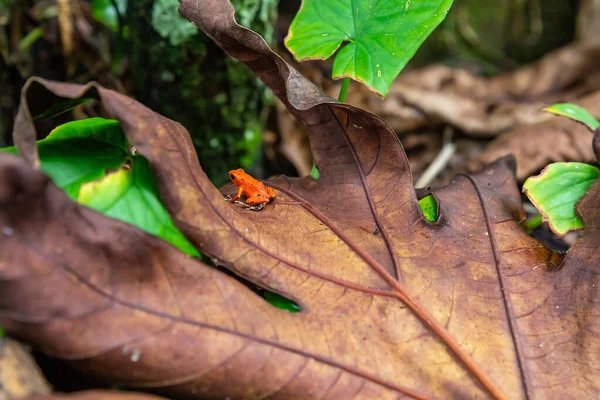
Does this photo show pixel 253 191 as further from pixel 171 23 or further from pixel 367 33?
pixel 171 23

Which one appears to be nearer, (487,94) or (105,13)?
(105,13)

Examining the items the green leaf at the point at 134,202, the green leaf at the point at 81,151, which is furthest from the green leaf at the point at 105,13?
the green leaf at the point at 134,202

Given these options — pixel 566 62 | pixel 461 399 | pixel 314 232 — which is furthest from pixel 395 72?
pixel 566 62

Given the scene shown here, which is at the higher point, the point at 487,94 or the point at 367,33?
the point at 367,33

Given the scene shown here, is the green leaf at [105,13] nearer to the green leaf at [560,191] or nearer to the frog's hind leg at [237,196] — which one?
the frog's hind leg at [237,196]

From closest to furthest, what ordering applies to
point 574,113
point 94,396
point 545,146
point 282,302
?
point 94,396 < point 282,302 < point 574,113 < point 545,146

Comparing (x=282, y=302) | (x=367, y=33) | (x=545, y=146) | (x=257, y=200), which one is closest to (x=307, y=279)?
(x=282, y=302)

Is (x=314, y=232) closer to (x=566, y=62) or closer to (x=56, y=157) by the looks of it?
(x=56, y=157)
